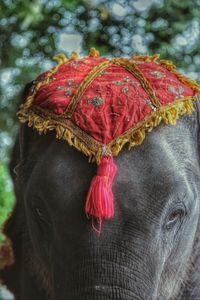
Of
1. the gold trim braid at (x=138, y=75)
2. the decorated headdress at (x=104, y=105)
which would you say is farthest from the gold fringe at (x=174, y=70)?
the gold trim braid at (x=138, y=75)

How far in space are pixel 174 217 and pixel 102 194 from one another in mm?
450

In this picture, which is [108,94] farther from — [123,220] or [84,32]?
[84,32]

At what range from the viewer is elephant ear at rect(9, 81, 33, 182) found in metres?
3.79

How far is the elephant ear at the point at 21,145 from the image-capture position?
379 centimetres

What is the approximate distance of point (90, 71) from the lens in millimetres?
3729

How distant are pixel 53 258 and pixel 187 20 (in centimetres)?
620

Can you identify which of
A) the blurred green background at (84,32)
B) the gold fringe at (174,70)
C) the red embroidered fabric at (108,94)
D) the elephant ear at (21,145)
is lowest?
the elephant ear at (21,145)

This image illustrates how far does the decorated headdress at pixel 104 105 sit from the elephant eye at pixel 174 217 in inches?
13.5

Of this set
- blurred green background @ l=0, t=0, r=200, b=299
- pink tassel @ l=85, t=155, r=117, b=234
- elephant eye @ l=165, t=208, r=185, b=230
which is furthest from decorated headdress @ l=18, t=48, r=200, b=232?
blurred green background @ l=0, t=0, r=200, b=299

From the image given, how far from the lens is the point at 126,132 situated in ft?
11.0

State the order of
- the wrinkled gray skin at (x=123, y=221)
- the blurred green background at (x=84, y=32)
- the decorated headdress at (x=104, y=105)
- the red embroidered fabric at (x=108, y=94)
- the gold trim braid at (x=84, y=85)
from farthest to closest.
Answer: the blurred green background at (x=84, y=32) → the gold trim braid at (x=84, y=85) → the red embroidered fabric at (x=108, y=94) → the decorated headdress at (x=104, y=105) → the wrinkled gray skin at (x=123, y=221)

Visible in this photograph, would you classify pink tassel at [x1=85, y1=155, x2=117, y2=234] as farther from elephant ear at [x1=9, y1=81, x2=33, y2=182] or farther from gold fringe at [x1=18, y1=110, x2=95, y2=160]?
elephant ear at [x1=9, y1=81, x2=33, y2=182]

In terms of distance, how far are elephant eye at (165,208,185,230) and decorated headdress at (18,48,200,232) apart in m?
0.34

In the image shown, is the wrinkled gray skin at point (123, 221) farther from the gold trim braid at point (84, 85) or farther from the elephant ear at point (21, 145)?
the gold trim braid at point (84, 85)
